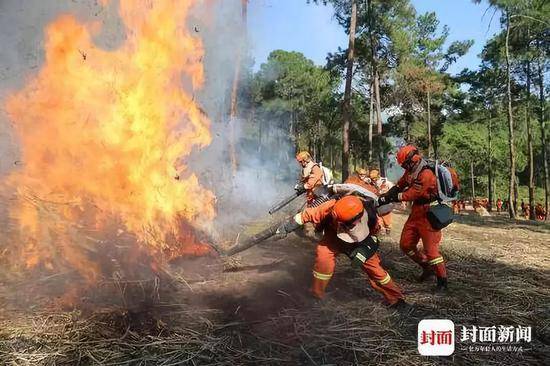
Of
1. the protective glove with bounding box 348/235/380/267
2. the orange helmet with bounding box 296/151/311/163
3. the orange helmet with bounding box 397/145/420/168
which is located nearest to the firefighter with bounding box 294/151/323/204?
the orange helmet with bounding box 296/151/311/163

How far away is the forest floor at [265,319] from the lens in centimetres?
386

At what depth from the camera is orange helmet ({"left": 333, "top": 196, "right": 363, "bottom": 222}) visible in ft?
15.8

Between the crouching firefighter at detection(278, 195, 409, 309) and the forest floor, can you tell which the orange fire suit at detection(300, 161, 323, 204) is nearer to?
the forest floor

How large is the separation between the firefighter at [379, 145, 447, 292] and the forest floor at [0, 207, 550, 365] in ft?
1.15

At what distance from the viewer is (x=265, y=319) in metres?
4.69

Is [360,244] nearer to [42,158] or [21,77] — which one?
[42,158]

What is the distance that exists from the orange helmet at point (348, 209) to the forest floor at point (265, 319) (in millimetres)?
1103

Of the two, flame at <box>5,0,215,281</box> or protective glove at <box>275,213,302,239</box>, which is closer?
protective glove at <box>275,213,302,239</box>

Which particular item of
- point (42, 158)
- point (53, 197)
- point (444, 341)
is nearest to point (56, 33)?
point (42, 158)

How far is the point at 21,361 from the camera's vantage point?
143 inches

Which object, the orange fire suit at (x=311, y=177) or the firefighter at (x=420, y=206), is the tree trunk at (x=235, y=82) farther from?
the firefighter at (x=420, y=206)

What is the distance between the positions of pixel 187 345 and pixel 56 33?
193 inches

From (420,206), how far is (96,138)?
4.70 m

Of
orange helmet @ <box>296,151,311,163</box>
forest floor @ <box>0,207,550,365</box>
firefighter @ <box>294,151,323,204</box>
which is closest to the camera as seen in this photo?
forest floor @ <box>0,207,550,365</box>
